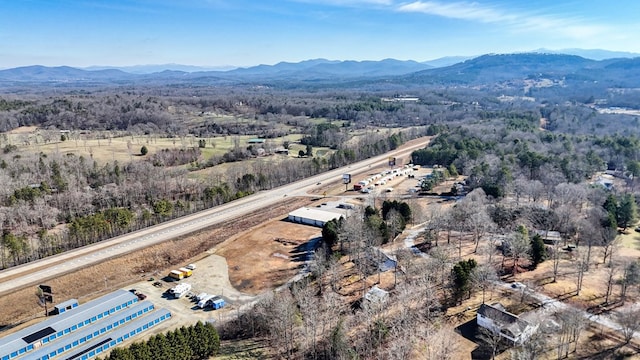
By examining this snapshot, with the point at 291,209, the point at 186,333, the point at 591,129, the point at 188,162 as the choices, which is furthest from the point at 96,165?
the point at 591,129

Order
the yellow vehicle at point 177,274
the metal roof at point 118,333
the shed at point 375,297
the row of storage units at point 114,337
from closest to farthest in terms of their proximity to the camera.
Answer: the row of storage units at point 114,337 < the metal roof at point 118,333 < the shed at point 375,297 < the yellow vehicle at point 177,274

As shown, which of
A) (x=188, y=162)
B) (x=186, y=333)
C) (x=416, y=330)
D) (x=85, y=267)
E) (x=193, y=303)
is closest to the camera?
(x=186, y=333)

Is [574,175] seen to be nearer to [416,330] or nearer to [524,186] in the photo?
[524,186]

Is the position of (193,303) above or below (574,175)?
below

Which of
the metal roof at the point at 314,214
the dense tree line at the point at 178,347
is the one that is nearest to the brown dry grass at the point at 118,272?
the metal roof at the point at 314,214

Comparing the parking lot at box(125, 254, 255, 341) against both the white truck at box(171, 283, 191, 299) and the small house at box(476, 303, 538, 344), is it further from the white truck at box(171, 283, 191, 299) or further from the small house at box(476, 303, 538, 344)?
the small house at box(476, 303, 538, 344)

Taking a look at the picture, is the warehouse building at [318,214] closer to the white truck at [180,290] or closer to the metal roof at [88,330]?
the white truck at [180,290]

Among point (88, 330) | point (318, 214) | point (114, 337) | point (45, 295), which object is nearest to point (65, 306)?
point (45, 295)
